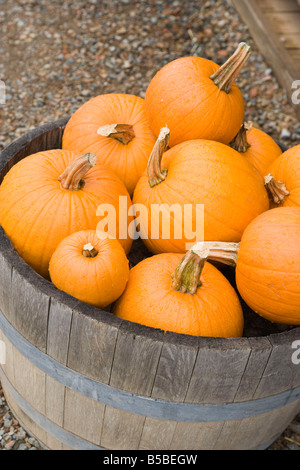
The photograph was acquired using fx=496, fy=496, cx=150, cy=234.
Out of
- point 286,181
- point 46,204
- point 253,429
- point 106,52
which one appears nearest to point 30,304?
point 46,204

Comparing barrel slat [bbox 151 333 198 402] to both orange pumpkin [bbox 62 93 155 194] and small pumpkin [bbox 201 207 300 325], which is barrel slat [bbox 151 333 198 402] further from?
orange pumpkin [bbox 62 93 155 194]

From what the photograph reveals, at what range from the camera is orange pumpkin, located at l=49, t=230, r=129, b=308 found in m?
1.68

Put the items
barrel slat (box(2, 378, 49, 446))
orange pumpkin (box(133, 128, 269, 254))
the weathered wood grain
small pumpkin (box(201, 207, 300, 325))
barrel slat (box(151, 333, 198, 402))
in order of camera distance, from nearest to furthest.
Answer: barrel slat (box(151, 333, 198, 402)) < small pumpkin (box(201, 207, 300, 325)) < orange pumpkin (box(133, 128, 269, 254)) < barrel slat (box(2, 378, 49, 446)) < the weathered wood grain

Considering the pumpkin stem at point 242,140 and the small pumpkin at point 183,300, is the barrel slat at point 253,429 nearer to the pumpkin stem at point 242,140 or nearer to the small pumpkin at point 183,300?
the small pumpkin at point 183,300

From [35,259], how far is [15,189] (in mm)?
285

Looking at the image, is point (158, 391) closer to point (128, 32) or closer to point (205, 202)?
point (205, 202)

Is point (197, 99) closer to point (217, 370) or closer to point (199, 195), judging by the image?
point (199, 195)

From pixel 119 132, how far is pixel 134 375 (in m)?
1.05

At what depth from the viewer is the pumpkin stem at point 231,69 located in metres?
2.09

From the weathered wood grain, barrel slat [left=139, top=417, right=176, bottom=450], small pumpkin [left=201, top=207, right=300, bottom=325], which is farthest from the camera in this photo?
the weathered wood grain

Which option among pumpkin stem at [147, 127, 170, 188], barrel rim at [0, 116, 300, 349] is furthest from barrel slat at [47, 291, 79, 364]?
pumpkin stem at [147, 127, 170, 188]

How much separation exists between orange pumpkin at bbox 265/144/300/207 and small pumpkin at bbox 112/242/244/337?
1.49 ft

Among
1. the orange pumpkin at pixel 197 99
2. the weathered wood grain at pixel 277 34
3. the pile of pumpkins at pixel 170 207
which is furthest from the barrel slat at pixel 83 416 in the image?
the weathered wood grain at pixel 277 34

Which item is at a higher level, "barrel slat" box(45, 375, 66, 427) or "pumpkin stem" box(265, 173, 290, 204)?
"pumpkin stem" box(265, 173, 290, 204)
